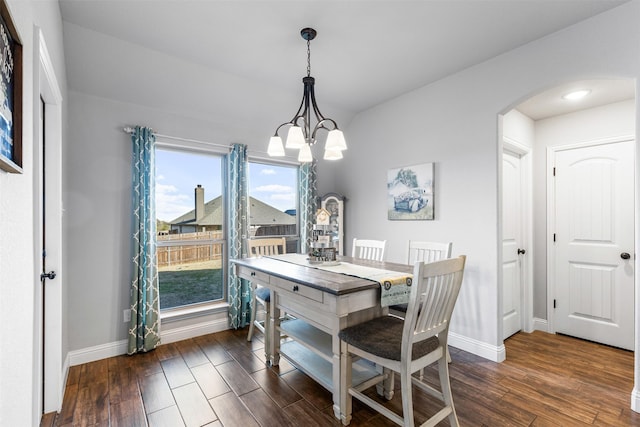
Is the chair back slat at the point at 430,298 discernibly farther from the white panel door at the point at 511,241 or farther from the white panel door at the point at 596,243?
the white panel door at the point at 596,243

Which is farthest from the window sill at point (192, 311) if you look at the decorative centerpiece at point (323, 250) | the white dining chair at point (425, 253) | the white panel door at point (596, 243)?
the white panel door at point (596, 243)

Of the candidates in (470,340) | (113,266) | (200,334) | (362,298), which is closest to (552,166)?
(470,340)

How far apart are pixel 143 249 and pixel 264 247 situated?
1.18 metres

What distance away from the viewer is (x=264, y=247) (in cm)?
339

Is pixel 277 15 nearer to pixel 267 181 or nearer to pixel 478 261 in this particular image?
pixel 267 181

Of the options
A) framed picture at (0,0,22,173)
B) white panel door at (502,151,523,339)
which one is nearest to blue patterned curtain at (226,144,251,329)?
framed picture at (0,0,22,173)

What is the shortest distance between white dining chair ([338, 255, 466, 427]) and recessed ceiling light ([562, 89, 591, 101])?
240 cm

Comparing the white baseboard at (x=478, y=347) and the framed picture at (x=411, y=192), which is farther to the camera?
the framed picture at (x=411, y=192)

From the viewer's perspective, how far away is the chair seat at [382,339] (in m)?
1.71

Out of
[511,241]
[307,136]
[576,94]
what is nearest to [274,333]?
[307,136]

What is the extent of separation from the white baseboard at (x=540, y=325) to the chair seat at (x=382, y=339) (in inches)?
100.0

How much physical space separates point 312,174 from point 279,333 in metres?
2.18

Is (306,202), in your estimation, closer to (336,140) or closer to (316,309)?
(336,140)

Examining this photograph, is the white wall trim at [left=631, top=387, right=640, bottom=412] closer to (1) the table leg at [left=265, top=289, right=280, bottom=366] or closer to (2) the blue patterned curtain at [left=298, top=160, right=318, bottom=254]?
(1) the table leg at [left=265, top=289, right=280, bottom=366]
